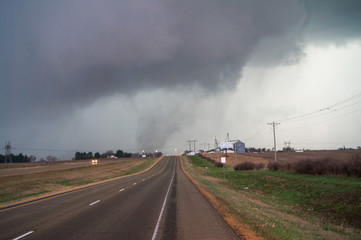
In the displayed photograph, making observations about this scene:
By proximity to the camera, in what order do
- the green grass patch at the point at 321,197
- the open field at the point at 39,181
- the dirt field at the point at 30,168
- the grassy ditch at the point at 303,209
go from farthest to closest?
the dirt field at the point at 30,168
the open field at the point at 39,181
the green grass patch at the point at 321,197
the grassy ditch at the point at 303,209

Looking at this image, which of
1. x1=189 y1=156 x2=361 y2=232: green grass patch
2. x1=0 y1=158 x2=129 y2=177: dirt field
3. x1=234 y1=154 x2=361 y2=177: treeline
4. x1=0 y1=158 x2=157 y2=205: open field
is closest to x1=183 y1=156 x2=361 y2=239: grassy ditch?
x1=189 y1=156 x2=361 y2=232: green grass patch

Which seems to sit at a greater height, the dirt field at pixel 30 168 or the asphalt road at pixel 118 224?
the asphalt road at pixel 118 224

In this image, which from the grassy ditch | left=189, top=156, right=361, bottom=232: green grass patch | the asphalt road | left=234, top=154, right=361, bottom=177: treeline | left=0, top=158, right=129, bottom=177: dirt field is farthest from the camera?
left=0, top=158, right=129, bottom=177: dirt field

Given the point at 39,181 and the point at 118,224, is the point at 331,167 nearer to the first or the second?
the point at 118,224

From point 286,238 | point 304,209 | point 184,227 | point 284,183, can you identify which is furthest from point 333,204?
point 184,227

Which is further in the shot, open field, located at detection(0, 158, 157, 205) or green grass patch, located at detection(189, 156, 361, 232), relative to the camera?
open field, located at detection(0, 158, 157, 205)

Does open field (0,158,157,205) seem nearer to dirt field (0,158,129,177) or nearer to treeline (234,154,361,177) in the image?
dirt field (0,158,129,177)

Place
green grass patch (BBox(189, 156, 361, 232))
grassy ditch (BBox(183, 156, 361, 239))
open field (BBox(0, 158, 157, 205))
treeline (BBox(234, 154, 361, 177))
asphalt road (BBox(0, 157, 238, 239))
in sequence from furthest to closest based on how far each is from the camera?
1. treeline (BBox(234, 154, 361, 177))
2. open field (BBox(0, 158, 157, 205))
3. green grass patch (BBox(189, 156, 361, 232))
4. grassy ditch (BBox(183, 156, 361, 239))
5. asphalt road (BBox(0, 157, 238, 239))

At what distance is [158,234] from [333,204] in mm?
16039

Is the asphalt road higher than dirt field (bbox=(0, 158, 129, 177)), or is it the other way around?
the asphalt road

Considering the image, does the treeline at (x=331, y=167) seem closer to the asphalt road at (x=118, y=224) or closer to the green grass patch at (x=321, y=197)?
the green grass patch at (x=321, y=197)

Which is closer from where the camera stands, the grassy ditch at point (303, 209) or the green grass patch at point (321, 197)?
the grassy ditch at point (303, 209)

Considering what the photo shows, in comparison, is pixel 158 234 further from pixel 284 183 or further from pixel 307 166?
pixel 307 166

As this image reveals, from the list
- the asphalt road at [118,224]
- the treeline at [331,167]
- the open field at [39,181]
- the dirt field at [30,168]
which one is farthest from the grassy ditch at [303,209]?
the dirt field at [30,168]
